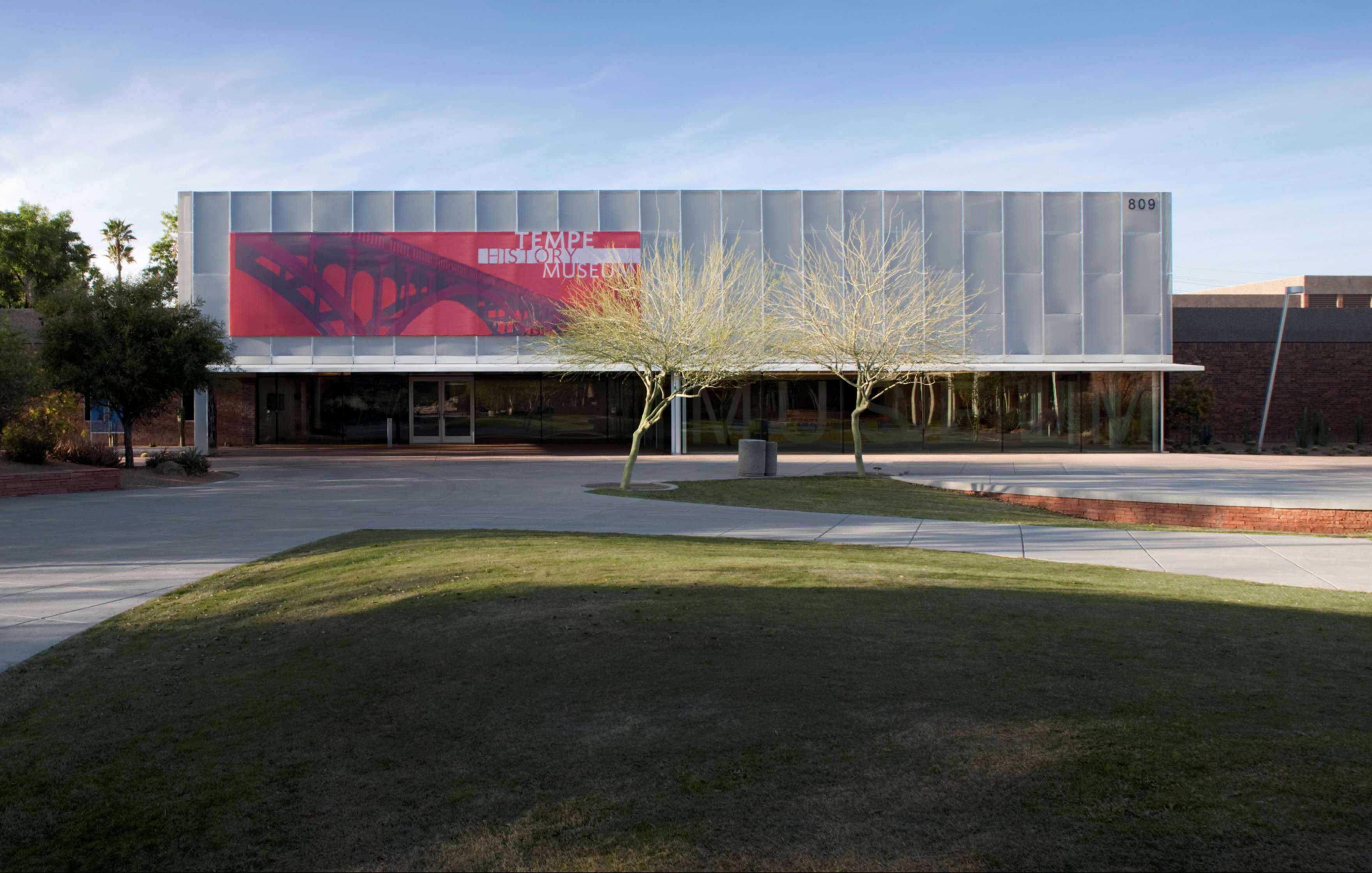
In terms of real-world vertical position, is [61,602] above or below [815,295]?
below

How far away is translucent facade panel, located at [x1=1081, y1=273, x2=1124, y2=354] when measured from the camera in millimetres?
32844

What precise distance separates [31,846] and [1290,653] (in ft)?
20.8

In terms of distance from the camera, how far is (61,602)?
29.6 ft

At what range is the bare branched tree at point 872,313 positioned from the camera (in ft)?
77.4

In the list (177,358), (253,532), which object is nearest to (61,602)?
(253,532)

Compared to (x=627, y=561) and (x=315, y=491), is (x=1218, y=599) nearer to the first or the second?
(x=627, y=561)

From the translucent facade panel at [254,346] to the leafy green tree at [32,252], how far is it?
2254 cm

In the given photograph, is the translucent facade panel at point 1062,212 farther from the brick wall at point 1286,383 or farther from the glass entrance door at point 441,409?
the glass entrance door at point 441,409

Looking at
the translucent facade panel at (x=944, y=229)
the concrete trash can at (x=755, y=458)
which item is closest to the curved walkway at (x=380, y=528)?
the concrete trash can at (x=755, y=458)

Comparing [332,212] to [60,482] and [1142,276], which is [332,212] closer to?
[60,482]

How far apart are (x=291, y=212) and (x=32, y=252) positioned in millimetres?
25401

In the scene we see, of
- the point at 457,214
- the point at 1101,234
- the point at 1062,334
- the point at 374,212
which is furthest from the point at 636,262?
the point at 1101,234

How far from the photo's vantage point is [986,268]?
32594 mm

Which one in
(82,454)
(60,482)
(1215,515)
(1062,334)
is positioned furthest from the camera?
(1062,334)
